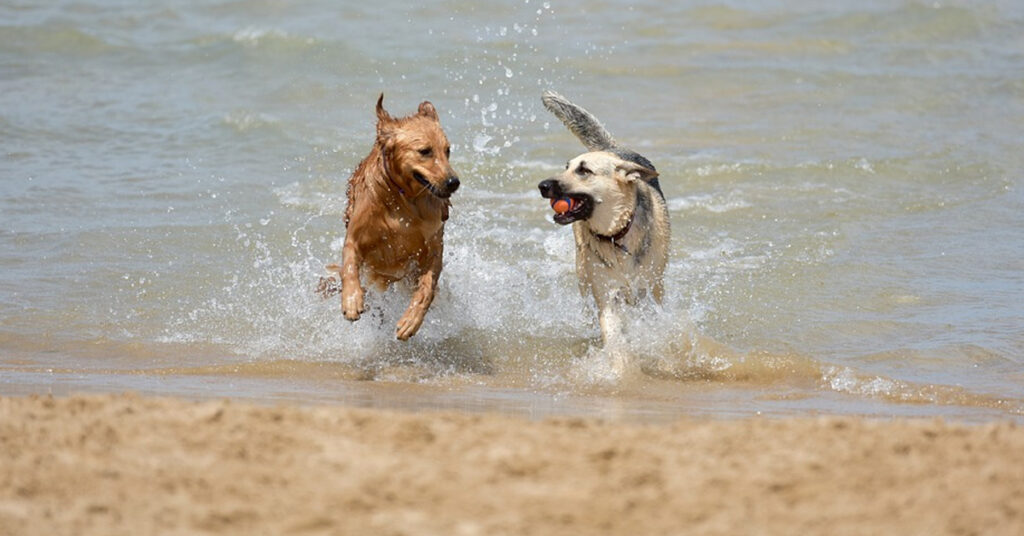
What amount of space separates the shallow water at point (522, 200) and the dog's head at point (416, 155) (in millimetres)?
1041

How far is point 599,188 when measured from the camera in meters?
7.21

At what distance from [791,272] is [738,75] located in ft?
24.0

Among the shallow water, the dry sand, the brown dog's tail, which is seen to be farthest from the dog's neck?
the dry sand

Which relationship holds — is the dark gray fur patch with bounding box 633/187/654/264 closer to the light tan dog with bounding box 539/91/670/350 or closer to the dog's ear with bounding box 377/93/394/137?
the light tan dog with bounding box 539/91/670/350

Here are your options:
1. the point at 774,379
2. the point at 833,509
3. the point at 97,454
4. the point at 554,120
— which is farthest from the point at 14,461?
the point at 554,120

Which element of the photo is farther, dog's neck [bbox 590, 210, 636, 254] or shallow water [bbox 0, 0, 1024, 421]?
dog's neck [bbox 590, 210, 636, 254]

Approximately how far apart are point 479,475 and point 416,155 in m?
3.17

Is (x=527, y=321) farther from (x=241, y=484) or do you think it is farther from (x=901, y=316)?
(x=241, y=484)

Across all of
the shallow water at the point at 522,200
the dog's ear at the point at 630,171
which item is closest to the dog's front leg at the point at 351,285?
the shallow water at the point at 522,200

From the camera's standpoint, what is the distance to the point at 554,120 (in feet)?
47.8

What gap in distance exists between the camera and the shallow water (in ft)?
23.5

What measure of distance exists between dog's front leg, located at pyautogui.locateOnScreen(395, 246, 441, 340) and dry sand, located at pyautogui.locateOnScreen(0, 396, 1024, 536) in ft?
7.56

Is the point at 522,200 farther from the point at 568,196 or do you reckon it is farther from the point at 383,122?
the point at 383,122

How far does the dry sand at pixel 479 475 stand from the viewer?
365 cm
